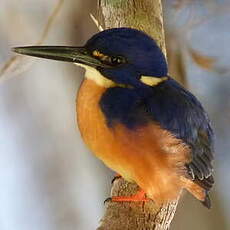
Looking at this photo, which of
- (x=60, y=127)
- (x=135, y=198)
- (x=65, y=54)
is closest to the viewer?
(x=65, y=54)

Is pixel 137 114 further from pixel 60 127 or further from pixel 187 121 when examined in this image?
pixel 60 127

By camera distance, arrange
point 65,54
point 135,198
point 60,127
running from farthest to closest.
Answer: point 60,127
point 135,198
point 65,54

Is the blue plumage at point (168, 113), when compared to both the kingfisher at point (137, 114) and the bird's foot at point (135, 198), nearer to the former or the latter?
the kingfisher at point (137, 114)

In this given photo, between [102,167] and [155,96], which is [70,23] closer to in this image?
[102,167]

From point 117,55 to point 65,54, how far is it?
10cm

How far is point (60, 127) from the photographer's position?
2.88m

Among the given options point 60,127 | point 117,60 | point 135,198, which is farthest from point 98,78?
point 60,127

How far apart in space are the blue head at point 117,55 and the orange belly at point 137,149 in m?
0.06

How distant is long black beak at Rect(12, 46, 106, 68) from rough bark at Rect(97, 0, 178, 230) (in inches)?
11.3

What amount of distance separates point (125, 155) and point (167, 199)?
5.3 inches

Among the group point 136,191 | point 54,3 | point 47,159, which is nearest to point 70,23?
point 54,3

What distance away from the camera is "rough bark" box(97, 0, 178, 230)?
56.8 inches

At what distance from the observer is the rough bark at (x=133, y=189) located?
4.73 feet

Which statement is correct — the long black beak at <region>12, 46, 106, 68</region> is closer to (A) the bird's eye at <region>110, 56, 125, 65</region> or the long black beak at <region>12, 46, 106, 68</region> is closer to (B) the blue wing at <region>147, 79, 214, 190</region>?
(A) the bird's eye at <region>110, 56, 125, 65</region>
